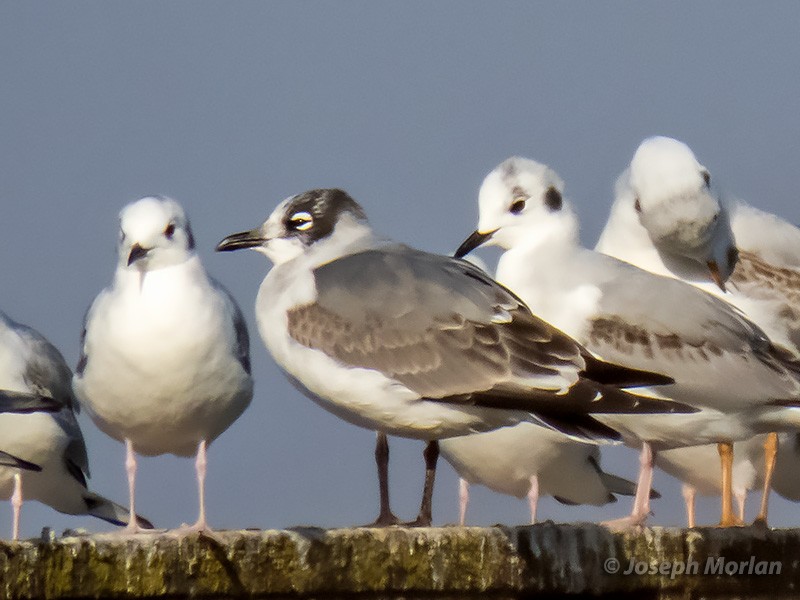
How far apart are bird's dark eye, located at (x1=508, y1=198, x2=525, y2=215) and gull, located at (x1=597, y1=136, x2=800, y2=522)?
0.79 meters

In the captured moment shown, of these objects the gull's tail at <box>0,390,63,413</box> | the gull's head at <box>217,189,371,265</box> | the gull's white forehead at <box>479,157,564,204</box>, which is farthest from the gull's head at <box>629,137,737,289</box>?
the gull's tail at <box>0,390,63,413</box>

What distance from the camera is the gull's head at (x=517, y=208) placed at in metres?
9.00

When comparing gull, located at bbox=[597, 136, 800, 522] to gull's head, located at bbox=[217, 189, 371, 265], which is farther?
gull, located at bbox=[597, 136, 800, 522]

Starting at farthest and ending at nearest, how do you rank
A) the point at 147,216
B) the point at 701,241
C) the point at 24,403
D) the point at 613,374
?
the point at 701,241, the point at 147,216, the point at 24,403, the point at 613,374

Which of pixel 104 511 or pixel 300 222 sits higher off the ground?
pixel 300 222

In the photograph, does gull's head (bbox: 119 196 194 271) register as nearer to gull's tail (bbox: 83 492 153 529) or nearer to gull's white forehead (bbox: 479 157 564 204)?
gull's white forehead (bbox: 479 157 564 204)

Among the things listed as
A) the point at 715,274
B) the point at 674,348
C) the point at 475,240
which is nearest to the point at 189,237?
the point at 475,240

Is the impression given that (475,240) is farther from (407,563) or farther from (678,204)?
(407,563)

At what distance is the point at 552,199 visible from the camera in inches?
359

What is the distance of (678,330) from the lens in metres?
8.06

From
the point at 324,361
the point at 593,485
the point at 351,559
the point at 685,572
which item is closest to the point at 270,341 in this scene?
the point at 324,361

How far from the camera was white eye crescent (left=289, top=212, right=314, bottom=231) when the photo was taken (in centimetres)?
786

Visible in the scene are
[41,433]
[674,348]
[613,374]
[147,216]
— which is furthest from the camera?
[41,433]

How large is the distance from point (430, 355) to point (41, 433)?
3812 millimetres
